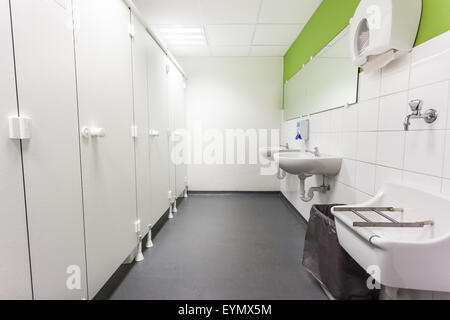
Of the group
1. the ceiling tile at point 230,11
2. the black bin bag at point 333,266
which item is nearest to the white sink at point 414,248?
the black bin bag at point 333,266

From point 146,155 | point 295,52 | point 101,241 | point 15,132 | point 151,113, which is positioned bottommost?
point 101,241

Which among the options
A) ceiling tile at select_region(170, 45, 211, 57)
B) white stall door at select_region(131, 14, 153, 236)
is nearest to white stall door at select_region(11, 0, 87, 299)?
white stall door at select_region(131, 14, 153, 236)

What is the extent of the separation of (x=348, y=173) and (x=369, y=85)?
631 mm

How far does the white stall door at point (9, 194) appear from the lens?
70 cm

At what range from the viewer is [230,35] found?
2846 millimetres

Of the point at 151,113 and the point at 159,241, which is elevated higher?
the point at 151,113

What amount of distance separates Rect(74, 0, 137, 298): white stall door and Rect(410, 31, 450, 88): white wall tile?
1.60m

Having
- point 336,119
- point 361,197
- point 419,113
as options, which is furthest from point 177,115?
A: point 419,113
